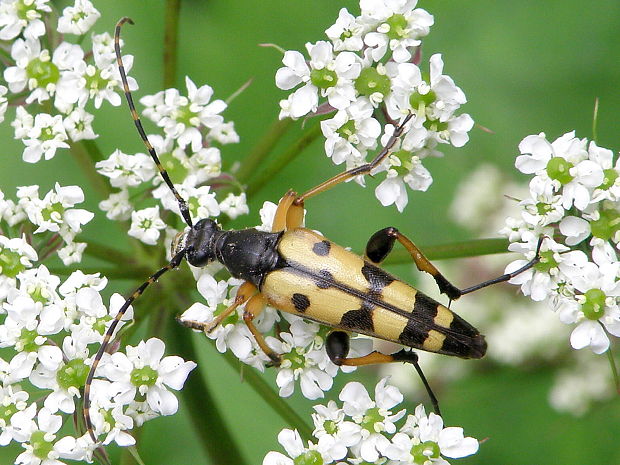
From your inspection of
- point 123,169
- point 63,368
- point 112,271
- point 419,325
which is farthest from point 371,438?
point 123,169

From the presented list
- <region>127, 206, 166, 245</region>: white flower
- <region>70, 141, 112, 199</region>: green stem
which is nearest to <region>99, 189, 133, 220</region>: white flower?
<region>127, 206, 166, 245</region>: white flower

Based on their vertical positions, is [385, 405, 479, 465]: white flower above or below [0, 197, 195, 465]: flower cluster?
below

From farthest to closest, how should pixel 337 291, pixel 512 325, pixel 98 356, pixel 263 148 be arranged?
pixel 512 325, pixel 263 148, pixel 337 291, pixel 98 356

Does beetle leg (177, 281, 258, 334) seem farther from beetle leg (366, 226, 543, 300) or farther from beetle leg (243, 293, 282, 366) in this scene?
beetle leg (366, 226, 543, 300)

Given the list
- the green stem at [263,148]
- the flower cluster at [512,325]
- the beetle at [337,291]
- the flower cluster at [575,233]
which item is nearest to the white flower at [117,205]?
the beetle at [337,291]

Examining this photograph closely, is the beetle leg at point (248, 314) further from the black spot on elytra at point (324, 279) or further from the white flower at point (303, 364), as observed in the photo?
the black spot on elytra at point (324, 279)

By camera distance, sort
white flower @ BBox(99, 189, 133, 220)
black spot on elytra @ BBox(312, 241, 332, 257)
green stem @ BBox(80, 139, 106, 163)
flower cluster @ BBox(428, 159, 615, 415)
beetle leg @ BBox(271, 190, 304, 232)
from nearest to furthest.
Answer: black spot on elytra @ BBox(312, 241, 332, 257), beetle leg @ BBox(271, 190, 304, 232), white flower @ BBox(99, 189, 133, 220), green stem @ BBox(80, 139, 106, 163), flower cluster @ BBox(428, 159, 615, 415)

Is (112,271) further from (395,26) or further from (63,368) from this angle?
(395,26)
